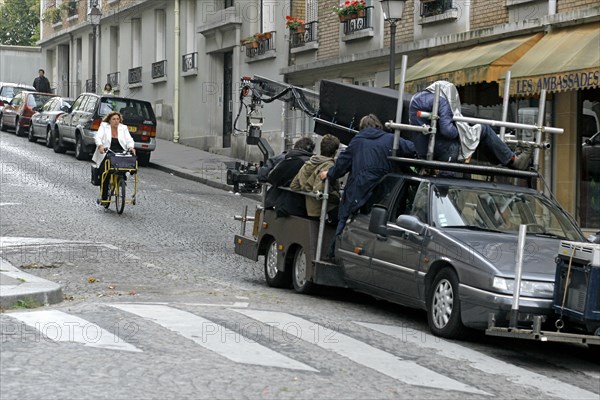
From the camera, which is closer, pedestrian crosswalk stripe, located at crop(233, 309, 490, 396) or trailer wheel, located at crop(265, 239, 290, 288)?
pedestrian crosswalk stripe, located at crop(233, 309, 490, 396)

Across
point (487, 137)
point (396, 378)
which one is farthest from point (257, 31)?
point (396, 378)

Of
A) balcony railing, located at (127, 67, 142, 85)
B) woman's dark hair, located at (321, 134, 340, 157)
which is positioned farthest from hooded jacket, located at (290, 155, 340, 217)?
balcony railing, located at (127, 67, 142, 85)

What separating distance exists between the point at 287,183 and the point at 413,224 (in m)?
2.73

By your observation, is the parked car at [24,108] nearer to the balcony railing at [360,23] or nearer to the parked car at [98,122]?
the parked car at [98,122]

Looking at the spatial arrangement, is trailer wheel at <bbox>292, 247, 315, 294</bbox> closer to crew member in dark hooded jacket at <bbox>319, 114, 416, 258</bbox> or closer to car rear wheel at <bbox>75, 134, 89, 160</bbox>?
crew member in dark hooded jacket at <bbox>319, 114, 416, 258</bbox>

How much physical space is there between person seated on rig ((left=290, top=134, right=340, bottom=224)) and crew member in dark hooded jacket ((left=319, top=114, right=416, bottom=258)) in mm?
429

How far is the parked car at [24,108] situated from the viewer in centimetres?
3750

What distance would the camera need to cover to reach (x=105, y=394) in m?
6.99

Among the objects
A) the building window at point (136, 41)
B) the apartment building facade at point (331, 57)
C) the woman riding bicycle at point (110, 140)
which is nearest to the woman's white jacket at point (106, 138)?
the woman riding bicycle at point (110, 140)

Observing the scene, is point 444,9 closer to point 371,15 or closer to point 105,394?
point 371,15

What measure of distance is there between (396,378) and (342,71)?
20761 millimetres

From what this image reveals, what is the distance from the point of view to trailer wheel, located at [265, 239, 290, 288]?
1263 cm

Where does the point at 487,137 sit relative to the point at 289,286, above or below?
above

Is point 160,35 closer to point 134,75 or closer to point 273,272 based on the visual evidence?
point 134,75
